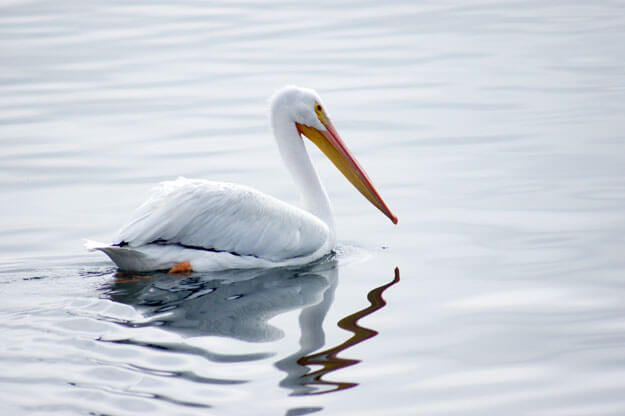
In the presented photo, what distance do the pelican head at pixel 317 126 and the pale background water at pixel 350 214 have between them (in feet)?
0.93

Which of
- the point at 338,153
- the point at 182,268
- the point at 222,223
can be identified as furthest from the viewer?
the point at 338,153

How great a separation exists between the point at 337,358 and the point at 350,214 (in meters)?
2.58

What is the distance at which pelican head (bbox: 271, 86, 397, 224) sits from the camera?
6781 millimetres

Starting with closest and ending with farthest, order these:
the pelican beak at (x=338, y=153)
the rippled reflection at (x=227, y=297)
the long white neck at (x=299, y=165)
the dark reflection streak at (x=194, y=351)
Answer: the dark reflection streak at (x=194, y=351) → the rippled reflection at (x=227, y=297) → the long white neck at (x=299, y=165) → the pelican beak at (x=338, y=153)

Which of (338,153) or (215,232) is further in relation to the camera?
(338,153)

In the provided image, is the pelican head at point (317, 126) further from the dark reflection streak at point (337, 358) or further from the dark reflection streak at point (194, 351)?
the dark reflection streak at point (194, 351)

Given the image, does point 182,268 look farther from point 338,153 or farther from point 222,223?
point 338,153

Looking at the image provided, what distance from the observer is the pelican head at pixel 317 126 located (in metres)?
6.78

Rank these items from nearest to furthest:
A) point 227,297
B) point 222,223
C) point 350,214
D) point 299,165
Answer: point 227,297 < point 222,223 < point 299,165 < point 350,214

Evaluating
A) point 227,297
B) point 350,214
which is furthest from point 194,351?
point 350,214

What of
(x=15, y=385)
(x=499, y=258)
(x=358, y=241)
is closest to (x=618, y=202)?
(x=499, y=258)

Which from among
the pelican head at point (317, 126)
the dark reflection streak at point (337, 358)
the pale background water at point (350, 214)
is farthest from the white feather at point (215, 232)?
the dark reflection streak at point (337, 358)

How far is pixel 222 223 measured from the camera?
240 inches

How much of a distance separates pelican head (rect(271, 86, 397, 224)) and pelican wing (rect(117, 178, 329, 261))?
0.62 m
